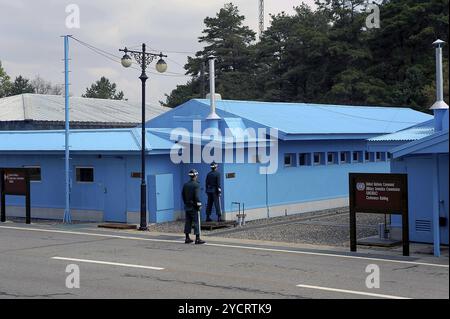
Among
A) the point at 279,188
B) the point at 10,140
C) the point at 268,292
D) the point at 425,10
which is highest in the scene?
the point at 425,10

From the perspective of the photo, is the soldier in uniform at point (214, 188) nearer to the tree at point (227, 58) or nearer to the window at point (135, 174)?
the window at point (135, 174)

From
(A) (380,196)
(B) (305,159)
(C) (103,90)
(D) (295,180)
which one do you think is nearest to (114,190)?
(D) (295,180)

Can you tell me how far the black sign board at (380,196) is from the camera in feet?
48.7

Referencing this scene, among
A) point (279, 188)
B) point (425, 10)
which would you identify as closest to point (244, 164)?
point (279, 188)

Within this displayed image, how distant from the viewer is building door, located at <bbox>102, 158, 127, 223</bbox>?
22.6 metres

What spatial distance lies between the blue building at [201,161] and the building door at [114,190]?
0.04 meters

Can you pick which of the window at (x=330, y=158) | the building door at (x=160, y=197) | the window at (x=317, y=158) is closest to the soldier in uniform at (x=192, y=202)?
the building door at (x=160, y=197)

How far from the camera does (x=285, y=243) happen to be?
17.3m

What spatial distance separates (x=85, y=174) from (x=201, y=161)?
445cm

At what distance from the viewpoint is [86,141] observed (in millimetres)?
24219

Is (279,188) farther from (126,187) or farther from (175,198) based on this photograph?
(126,187)

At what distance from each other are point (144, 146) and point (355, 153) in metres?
12.1
